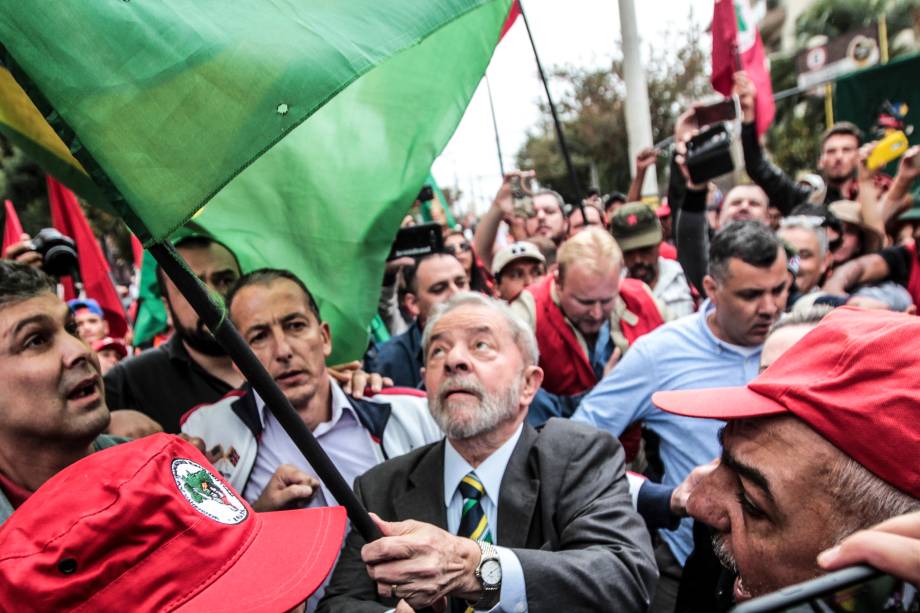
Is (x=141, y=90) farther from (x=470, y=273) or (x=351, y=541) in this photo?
(x=470, y=273)

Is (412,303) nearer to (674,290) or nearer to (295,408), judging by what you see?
(674,290)

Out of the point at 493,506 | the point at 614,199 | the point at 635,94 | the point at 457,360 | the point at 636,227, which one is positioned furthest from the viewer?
the point at 635,94

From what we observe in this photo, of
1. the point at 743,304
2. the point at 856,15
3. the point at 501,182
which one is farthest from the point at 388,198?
the point at 856,15

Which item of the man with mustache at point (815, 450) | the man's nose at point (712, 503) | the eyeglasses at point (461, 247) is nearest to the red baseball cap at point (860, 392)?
the man with mustache at point (815, 450)

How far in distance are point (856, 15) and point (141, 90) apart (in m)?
38.0

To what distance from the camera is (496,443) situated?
220cm

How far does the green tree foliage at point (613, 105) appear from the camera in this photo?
23141 mm

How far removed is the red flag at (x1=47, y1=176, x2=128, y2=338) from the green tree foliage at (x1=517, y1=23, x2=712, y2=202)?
18335 mm

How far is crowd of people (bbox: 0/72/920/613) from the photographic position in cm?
125

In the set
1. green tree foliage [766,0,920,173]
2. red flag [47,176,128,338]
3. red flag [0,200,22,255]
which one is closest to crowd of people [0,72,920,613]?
red flag [47,176,128,338]

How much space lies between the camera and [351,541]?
2037 millimetres

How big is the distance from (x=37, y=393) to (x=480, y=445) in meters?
1.22

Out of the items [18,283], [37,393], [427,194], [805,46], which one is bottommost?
[37,393]

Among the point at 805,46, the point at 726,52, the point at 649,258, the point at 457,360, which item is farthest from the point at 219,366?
the point at 805,46
